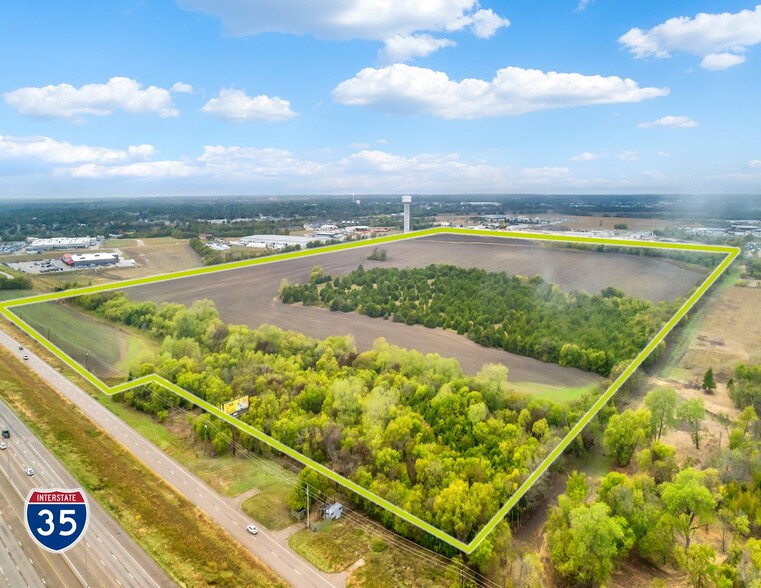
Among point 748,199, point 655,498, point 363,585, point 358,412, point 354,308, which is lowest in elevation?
point 363,585

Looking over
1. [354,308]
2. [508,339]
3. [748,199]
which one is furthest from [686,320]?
[748,199]

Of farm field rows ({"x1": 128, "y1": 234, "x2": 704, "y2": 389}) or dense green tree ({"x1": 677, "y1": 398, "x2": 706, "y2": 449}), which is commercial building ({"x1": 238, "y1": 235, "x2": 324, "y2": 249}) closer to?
farm field rows ({"x1": 128, "y1": 234, "x2": 704, "y2": 389})

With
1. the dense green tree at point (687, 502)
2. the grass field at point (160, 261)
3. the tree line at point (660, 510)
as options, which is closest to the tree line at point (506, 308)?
the grass field at point (160, 261)

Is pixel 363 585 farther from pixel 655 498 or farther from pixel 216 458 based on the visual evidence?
pixel 655 498

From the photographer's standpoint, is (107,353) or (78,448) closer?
(107,353)

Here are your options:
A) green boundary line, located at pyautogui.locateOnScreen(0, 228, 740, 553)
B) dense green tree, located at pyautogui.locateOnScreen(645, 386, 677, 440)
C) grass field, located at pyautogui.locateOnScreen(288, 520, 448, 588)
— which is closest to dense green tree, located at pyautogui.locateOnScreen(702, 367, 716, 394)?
dense green tree, located at pyautogui.locateOnScreen(645, 386, 677, 440)

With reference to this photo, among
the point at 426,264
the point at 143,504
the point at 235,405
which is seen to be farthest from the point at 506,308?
the point at 143,504

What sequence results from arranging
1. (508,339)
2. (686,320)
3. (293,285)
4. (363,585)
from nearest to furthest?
(686,320) → (508,339) → (293,285) → (363,585)
